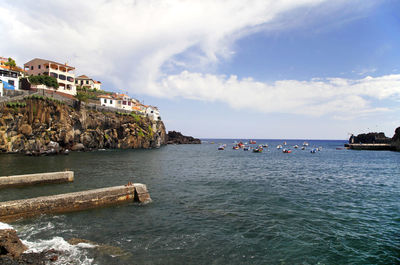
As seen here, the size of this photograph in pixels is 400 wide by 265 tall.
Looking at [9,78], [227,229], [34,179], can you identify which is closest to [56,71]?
[9,78]

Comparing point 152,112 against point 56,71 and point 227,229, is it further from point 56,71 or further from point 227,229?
point 227,229

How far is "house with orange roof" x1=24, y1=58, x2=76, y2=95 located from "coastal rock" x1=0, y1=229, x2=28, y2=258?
85.2 metres

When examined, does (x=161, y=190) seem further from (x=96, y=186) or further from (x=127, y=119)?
(x=127, y=119)

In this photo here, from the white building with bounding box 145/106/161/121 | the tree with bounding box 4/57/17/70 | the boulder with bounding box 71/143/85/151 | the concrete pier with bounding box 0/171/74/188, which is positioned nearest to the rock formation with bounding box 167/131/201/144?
the white building with bounding box 145/106/161/121

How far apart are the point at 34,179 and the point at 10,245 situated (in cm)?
1658

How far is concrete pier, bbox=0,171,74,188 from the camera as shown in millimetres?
22156

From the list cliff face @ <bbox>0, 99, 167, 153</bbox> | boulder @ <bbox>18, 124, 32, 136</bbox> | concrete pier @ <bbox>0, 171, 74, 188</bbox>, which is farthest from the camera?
boulder @ <bbox>18, 124, 32, 136</bbox>

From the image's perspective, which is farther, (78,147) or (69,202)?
(78,147)

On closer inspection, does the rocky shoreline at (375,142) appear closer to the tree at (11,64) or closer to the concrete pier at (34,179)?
the concrete pier at (34,179)

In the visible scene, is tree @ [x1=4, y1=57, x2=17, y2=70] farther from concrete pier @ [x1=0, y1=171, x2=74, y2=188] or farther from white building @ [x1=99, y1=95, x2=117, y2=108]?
concrete pier @ [x1=0, y1=171, x2=74, y2=188]

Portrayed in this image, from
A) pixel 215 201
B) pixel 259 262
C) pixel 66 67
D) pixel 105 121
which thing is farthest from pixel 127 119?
pixel 259 262

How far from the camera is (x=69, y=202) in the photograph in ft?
53.3

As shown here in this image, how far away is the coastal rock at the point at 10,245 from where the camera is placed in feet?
30.5

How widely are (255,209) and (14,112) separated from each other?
65.0 m
